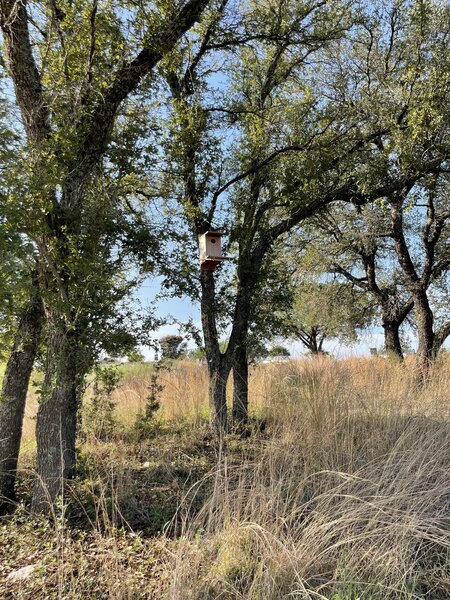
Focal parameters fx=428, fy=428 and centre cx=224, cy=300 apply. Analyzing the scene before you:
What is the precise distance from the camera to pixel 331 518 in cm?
294

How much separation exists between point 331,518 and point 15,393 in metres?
3.32

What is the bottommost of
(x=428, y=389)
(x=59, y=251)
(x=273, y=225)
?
(x=428, y=389)

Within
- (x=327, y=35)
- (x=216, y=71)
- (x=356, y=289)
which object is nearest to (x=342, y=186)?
(x=327, y=35)

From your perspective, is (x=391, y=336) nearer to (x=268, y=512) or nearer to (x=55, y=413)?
(x=268, y=512)

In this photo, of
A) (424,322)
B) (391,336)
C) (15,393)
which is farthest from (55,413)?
(391,336)

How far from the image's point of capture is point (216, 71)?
20.8ft

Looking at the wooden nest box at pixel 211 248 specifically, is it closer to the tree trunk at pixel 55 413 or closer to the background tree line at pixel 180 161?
the background tree line at pixel 180 161

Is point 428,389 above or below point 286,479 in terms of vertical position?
above

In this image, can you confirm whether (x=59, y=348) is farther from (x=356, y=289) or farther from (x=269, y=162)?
(x=356, y=289)

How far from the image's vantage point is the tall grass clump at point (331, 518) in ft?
8.08

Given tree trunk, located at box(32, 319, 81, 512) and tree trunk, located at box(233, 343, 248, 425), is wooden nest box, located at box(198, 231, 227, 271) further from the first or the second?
tree trunk, located at box(32, 319, 81, 512)

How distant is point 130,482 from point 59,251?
89.0 inches

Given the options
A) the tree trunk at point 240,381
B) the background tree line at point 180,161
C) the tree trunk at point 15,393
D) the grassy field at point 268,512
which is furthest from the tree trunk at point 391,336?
the tree trunk at point 15,393

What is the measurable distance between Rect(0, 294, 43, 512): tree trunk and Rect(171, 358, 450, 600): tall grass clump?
2245 mm
